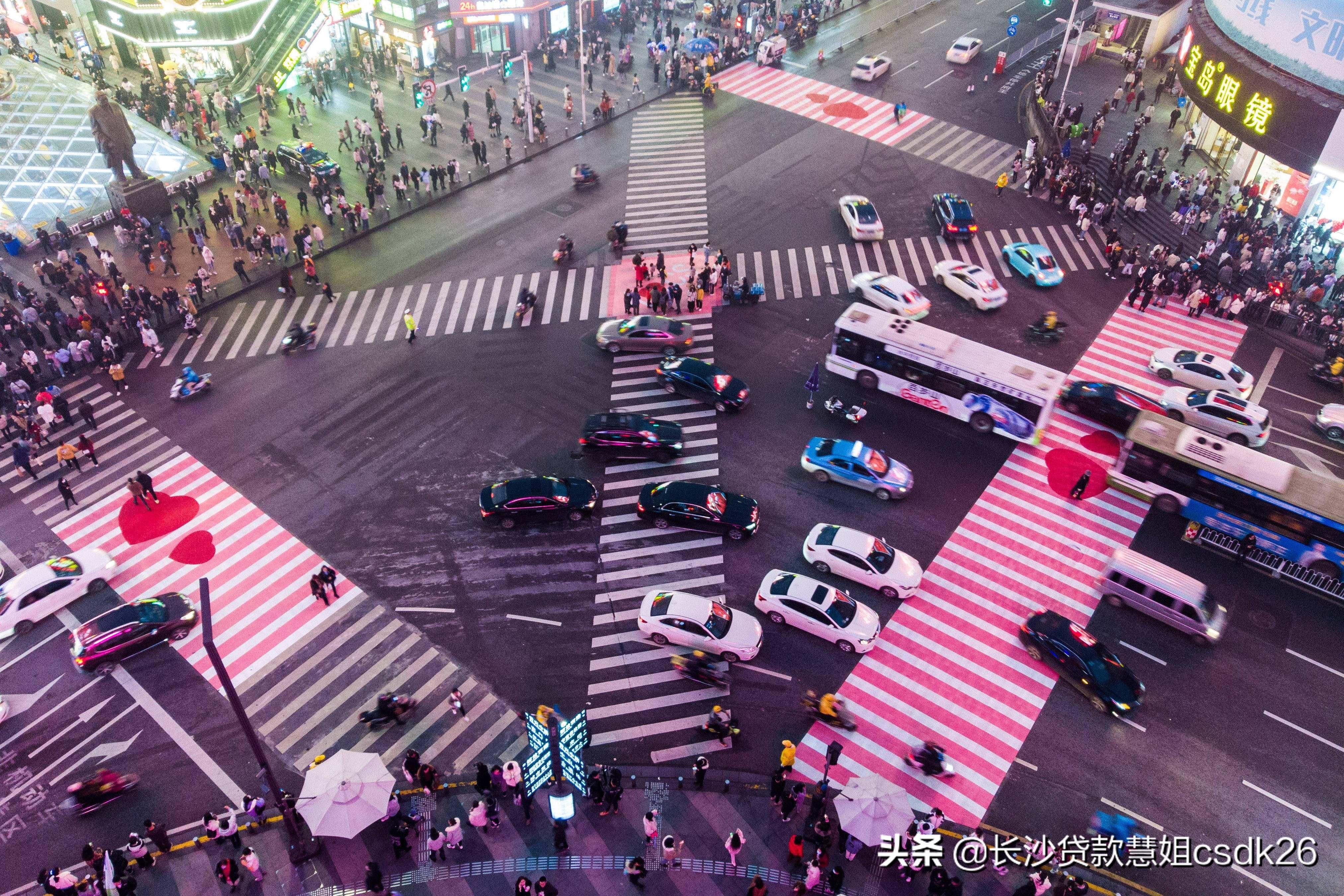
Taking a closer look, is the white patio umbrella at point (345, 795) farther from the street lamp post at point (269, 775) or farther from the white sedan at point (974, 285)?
the white sedan at point (974, 285)

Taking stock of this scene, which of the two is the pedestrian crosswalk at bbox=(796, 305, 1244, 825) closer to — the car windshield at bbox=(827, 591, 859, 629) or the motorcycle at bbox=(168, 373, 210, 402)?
the car windshield at bbox=(827, 591, 859, 629)

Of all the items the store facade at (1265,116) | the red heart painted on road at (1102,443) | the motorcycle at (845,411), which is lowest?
the red heart painted on road at (1102,443)

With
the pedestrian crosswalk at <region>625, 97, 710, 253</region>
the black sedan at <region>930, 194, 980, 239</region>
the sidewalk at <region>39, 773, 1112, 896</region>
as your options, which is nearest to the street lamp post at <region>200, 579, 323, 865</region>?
the sidewalk at <region>39, 773, 1112, 896</region>

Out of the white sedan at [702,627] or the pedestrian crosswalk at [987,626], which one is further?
the white sedan at [702,627]

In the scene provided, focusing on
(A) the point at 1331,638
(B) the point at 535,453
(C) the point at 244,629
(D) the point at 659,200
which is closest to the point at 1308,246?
(A) the point at 1331,638

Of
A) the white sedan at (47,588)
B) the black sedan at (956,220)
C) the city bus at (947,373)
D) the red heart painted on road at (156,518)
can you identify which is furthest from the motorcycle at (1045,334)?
the white sedan at (47,588)

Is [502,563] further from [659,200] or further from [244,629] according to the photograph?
[659,200]
